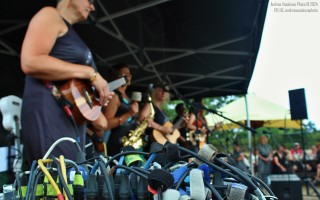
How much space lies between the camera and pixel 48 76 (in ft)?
4.19

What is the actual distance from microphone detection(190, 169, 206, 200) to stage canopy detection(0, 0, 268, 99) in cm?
246

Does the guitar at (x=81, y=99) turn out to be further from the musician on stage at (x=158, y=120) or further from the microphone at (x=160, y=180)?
the musician on stage at (x=158, y=120)

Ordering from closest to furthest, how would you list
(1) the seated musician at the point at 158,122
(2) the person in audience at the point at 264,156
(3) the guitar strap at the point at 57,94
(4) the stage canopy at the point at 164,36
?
(3) the guitar strap at the point at 57,94 < (4) the stage canopy at the point at 164,36 < (1) the seated musician at the point at 158,122 < (2) the person in audience at the point at 264,156

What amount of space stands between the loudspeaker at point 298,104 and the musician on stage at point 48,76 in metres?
3.38

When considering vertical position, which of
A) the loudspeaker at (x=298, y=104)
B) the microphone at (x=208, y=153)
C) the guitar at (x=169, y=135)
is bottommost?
the microphone at (x=208, y=153)

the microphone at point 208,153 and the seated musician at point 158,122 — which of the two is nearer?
the microphone at point 208,153

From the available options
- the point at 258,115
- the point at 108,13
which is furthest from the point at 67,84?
the point at 258,115

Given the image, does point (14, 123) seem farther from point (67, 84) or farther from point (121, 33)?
point (121, 33)

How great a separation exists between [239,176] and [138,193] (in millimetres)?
185

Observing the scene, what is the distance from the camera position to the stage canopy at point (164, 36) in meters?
3.04

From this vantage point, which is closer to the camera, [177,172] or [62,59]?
[177,172]

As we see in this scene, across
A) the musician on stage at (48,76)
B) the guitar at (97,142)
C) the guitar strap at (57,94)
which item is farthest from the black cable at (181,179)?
the guitar at (97,142)

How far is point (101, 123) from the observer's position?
5.94 ft

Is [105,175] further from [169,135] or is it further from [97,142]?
[169,135]
